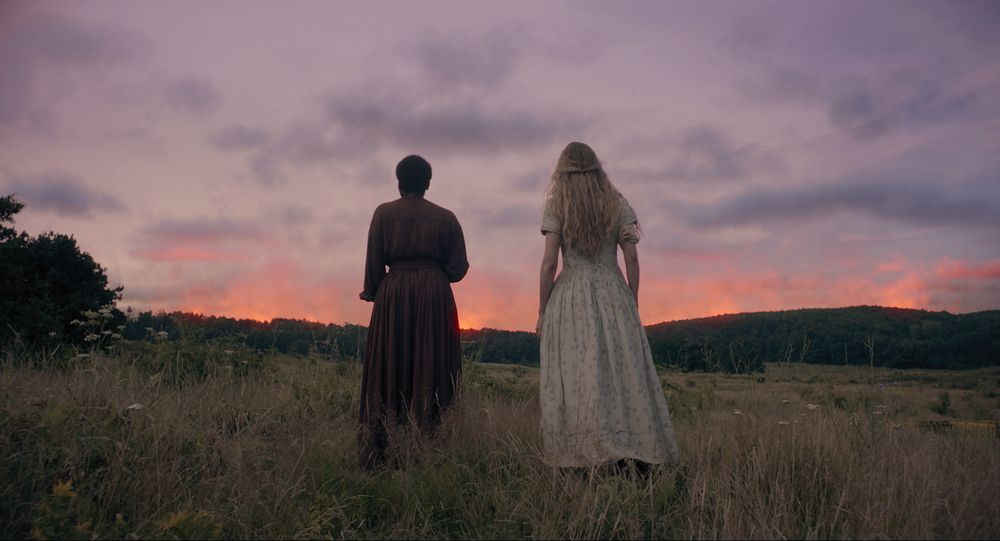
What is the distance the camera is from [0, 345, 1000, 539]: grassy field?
363 cm

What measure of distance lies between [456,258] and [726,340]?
305 cm

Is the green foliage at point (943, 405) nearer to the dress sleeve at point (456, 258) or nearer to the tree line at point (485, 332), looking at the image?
the tree line at point (485, 332)

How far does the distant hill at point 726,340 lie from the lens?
624 centimetres

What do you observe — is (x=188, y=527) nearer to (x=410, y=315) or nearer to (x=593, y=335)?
(x=410, y=315)

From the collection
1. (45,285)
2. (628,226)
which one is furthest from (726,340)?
(45,285)

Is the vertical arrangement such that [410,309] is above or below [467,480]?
above

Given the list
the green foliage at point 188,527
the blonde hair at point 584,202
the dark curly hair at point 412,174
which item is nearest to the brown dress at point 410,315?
the dark curly hair at point 412,174

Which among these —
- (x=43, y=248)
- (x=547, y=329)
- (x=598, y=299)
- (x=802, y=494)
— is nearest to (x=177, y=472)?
(x=547, y=329)

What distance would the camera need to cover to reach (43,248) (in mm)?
13539

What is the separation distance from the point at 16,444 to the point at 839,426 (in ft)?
19.1

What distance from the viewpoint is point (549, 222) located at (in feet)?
16.3

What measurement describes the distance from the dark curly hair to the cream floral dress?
1.40m

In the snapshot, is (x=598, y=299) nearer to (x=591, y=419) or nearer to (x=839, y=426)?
(x=591, y=419)

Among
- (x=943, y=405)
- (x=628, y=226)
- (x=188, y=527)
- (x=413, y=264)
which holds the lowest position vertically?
(x=188, y=527)
